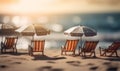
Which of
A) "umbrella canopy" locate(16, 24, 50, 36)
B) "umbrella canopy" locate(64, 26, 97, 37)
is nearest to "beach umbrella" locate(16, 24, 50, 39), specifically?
"umbrella canopy" locate(16, 24, 50, 36)

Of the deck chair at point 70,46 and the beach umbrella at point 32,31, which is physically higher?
the beach umbrella at point 32,31

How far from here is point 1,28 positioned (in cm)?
1444

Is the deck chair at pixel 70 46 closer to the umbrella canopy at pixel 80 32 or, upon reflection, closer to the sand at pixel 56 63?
the umbrella canopy at pixel 80 32

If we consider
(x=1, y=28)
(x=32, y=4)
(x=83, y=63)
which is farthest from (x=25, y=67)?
(x=32, y=4)

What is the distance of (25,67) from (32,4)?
7844 cm

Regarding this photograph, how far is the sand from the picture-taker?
392 inches

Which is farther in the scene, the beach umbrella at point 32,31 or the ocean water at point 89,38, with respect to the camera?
the ocean water at point 89,38

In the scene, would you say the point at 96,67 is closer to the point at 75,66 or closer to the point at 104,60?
the point at 75,66

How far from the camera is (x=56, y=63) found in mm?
11055

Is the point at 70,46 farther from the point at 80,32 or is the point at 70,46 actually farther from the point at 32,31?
the point at 32,31

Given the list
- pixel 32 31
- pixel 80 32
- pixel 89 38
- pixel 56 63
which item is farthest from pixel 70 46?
pixel 89 38

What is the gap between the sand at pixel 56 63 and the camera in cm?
996

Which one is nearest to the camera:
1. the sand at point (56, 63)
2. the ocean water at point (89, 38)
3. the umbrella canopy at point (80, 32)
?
the sand at point (56, 63)

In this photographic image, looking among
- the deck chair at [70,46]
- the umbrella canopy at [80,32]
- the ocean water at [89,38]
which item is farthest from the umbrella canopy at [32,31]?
the ocean water at [89,38]
